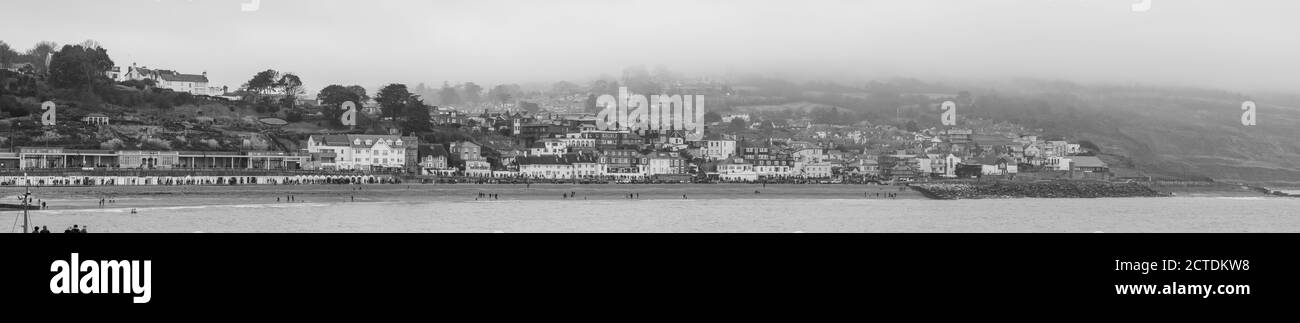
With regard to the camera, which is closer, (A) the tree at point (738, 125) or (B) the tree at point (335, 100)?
(B) the tree at point (335, 100)

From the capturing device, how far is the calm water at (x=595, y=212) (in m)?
35.6

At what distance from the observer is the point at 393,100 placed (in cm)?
9000

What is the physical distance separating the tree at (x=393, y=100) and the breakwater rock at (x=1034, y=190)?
38.0 meters

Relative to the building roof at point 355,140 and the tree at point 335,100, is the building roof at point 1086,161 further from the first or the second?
the tree at point 335,100

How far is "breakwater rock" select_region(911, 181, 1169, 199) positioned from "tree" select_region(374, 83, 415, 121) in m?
38.0

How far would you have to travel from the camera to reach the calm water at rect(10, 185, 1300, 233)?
3562 cm

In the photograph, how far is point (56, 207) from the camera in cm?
4156

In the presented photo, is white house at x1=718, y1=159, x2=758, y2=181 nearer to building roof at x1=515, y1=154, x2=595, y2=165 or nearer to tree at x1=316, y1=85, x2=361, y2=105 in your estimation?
building roof at x1=515, y1=154, x2=595, y2=165

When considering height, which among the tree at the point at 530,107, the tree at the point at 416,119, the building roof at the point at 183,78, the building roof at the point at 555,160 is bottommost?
the building roof at the point at 555,160

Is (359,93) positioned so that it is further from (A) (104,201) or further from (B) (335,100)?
(A) (104,201)

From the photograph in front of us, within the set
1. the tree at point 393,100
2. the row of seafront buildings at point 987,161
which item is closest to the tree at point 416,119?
the tree at point 393,100

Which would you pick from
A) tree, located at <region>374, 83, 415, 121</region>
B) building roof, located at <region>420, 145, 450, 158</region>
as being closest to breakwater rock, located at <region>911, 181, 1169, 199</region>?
building roof, located at <region>420, 145, 450, 158</region>
